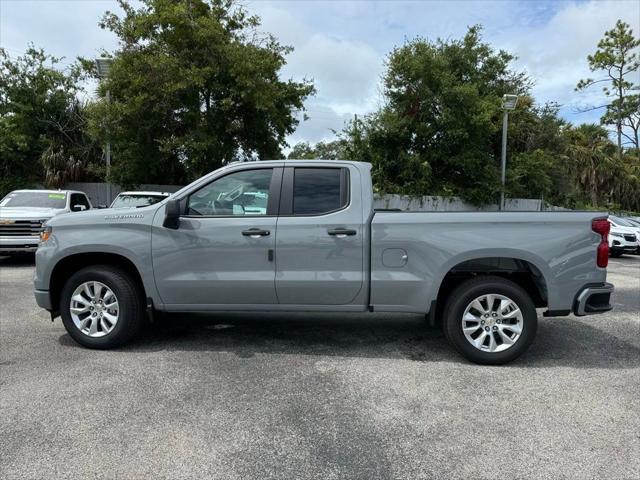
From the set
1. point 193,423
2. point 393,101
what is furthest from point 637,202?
point 193,423

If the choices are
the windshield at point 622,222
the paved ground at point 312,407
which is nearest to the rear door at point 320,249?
the paved ground at point 312,407

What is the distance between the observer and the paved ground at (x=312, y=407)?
303cm

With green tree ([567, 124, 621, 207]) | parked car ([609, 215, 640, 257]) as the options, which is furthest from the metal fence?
green tree ([567, 124, 621, 207])

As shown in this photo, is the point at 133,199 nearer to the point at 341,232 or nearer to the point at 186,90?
the point at 186,90

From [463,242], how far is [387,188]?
16082 millimetres

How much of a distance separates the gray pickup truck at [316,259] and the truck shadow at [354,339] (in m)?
0.49

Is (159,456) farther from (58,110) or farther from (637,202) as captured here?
(637,202)

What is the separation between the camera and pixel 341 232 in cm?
479

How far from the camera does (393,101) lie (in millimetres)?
20984

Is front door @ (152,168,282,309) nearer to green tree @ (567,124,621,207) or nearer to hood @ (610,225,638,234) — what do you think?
hood @ (610,225,638,234)

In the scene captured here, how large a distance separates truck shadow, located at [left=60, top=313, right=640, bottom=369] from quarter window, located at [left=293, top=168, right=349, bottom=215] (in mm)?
1492

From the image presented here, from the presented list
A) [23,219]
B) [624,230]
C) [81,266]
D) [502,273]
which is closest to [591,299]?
[502,273]

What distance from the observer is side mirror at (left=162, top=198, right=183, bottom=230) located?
480 centimetres

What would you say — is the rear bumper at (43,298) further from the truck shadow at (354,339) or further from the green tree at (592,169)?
the green tree at (592,169)
